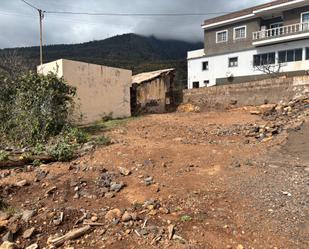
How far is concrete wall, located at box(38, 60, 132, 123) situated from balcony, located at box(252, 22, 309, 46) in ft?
41.2

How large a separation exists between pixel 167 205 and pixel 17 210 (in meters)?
2.29

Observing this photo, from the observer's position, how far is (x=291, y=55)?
21844 mm

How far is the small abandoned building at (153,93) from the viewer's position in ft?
55.3

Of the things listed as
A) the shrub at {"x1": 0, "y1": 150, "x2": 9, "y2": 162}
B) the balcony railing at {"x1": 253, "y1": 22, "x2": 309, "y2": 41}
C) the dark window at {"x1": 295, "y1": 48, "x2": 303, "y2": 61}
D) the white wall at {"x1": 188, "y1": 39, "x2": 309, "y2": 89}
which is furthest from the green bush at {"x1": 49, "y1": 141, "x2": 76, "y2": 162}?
the balcony railing at {"x1": 253, "y1": 22, "x2": 309, "y2": 41}

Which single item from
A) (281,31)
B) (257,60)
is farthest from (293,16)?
(257,60)

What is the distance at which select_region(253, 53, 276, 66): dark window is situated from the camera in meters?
23.0

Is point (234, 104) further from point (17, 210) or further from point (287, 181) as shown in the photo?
point (17, 210)

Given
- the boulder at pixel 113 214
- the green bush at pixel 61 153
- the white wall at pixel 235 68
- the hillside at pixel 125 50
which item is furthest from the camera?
the hillside at pixel 125 50

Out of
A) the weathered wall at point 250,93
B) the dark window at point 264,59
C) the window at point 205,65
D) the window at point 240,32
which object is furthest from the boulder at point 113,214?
the window at point 205,65

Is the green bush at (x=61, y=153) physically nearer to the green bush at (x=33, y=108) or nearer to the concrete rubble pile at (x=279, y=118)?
the green bush at (x=33, y=108)

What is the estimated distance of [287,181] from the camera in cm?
527

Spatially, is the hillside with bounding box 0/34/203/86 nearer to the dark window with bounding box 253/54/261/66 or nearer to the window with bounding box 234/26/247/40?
the window with bounding box 234/26/247/40

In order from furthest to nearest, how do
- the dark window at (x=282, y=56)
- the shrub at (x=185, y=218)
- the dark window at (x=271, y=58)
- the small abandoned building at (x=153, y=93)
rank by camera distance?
the dark window at (x=271, y=58), the dark window at (x=282, y=56), the small abandoned building at (x=153, y=93), the shrub at (x=185, y=218)

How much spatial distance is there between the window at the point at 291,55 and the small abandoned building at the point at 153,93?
30.4 feet
